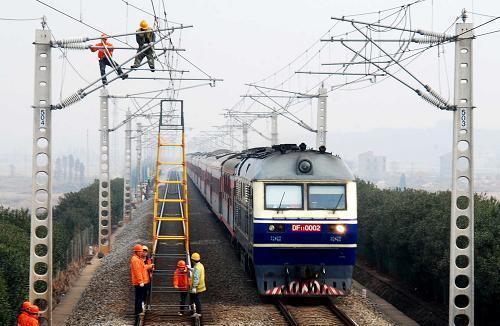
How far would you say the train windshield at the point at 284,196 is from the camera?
59.5ft

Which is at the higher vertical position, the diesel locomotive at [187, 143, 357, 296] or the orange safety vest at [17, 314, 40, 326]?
the diesel locomotive at [187, 143, 357, 296]

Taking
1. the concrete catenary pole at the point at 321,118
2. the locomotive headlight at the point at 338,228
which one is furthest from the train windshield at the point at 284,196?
the concrete catenary pole at the point at 321,118

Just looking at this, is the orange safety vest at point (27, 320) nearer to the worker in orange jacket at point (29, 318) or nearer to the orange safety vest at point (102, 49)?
the worker in orange jacket at point (29, 318)

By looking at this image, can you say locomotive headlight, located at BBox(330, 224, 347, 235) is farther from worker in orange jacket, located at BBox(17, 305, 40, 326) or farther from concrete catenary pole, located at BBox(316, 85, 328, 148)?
concrete catenary pole, located at BBox(316, 85, 328, 148)

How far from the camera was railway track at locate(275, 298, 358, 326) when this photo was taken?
16.5 metres

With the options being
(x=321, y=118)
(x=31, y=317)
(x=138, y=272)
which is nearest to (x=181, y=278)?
(x=138, y=272)

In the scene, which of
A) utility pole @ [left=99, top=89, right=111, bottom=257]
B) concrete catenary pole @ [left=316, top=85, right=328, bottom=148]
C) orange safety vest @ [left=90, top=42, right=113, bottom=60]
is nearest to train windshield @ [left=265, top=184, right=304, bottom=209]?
orange safety vest @ [left=90, top=42, right=113, bottom=60]

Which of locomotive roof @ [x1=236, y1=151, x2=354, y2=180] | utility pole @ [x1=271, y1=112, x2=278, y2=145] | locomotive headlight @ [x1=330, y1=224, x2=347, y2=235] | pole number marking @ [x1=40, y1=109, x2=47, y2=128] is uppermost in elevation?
utility pole @ [x1=271, y1=112, x2=278, y2=145]

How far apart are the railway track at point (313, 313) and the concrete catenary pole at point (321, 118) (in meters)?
13.9

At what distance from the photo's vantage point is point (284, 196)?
18.2 meters

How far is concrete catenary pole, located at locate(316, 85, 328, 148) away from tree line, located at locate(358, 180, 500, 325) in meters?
3.70

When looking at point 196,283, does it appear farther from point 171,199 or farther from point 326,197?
point 171,199

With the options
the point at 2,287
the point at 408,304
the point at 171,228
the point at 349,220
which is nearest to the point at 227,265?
the point at 408,304

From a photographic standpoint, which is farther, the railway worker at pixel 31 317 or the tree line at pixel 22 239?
the tree line at pixel 22 239
